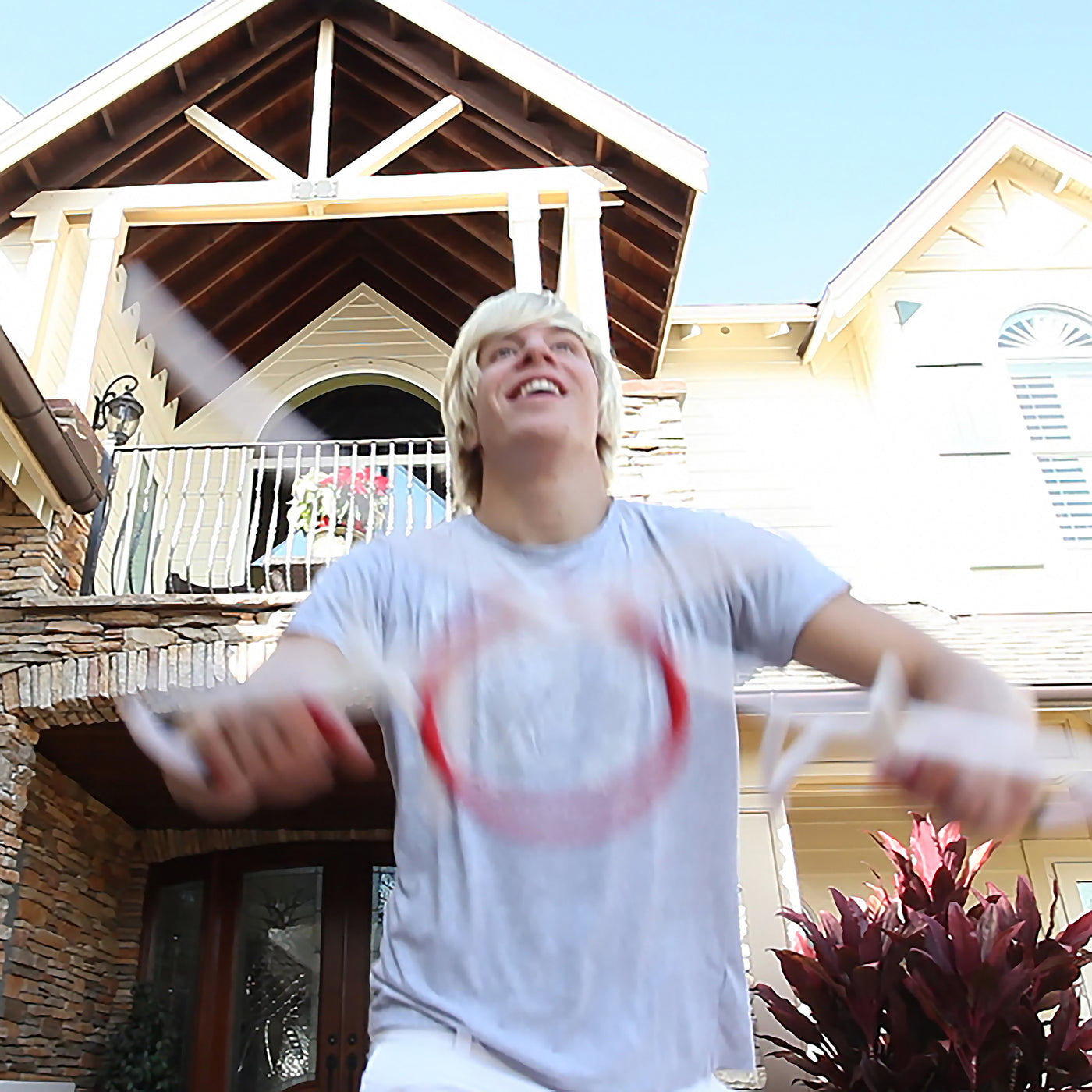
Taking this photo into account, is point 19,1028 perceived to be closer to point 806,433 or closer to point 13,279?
point 13,279

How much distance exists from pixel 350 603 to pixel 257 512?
4248mm

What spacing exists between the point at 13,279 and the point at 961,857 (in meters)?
6.78

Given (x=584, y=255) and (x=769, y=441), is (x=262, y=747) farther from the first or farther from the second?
(x=769, y=441)

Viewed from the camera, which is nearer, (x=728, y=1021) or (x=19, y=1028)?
(x=728, y=1021)

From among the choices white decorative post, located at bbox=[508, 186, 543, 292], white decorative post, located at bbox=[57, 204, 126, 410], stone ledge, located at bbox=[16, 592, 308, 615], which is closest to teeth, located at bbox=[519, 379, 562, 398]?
stone ledge, located at bbox=[16, 592, 308, 615]

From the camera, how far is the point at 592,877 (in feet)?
3.14

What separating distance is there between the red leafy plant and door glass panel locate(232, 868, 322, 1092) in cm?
311

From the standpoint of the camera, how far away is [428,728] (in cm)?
104

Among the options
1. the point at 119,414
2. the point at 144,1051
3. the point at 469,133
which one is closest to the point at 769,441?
the point at 469,133

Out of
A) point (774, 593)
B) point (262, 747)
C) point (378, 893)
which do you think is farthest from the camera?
point (378, 893)

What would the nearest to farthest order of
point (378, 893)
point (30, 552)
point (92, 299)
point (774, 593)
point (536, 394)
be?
point (774, 593), point (536, 394), point (30, 552), point (92, 299), point (378, 893)

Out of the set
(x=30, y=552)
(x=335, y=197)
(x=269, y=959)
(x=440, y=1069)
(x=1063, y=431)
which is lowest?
(x=440, y=1069)

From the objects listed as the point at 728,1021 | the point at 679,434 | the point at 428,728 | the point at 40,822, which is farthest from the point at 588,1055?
the point at 40,822

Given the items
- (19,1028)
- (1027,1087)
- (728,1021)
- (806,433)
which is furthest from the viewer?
(806,433)
